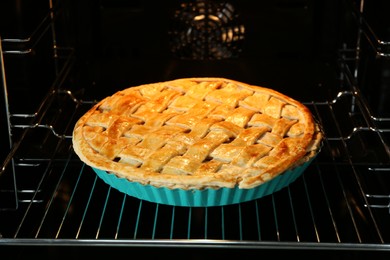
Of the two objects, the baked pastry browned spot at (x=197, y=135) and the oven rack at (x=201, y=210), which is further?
the oven rack at (x=201, y=210)

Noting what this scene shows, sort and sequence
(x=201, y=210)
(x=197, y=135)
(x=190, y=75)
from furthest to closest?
(x=190, y=75)
(x=201, y=210)
(x=197, y=135)

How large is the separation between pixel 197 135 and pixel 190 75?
0.48 meters

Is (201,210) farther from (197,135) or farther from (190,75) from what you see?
(190,75)

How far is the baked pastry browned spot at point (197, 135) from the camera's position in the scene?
53.1 inches

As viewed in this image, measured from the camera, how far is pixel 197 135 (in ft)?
4.81

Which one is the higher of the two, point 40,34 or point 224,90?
point 40,34

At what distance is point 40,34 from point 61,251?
0.48 metres

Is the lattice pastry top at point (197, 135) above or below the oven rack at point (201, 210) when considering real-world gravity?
above

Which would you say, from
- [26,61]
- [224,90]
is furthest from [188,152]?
[26,61]

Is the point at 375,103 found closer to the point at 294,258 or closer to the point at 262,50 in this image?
the point at 262,50

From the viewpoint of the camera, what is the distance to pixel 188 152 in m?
1.40

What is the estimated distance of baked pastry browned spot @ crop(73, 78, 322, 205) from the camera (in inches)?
53.1

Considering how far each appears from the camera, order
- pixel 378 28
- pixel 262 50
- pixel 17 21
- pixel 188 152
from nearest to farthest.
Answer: pixel 188 152 < pixel 17 21 < pixel 378 28 < pixel 262 50

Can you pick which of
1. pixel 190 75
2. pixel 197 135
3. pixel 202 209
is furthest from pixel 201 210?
pixel 190 75
